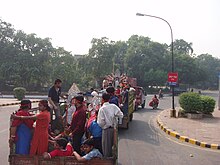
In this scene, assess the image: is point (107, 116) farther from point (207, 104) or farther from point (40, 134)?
point (207, 104)

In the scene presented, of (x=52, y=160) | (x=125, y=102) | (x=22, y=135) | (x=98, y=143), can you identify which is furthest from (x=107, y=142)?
(x=125, y=102)

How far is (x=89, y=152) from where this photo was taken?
5.09 m

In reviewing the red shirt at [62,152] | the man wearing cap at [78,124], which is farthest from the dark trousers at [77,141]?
the red shirt at [62,152]

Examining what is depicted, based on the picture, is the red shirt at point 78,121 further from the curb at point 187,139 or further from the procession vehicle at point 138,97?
the procession vehicle at point 138,97

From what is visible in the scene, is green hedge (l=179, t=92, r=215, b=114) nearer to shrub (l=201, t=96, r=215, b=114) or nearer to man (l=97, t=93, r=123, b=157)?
shrub (l=201, t=96, r=215, b=114)

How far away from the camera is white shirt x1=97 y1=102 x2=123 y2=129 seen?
5.60 meters

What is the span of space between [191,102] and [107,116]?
11175 mm

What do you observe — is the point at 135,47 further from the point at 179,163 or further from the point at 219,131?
the point at 179,163

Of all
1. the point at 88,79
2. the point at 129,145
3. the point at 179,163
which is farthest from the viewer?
the point at 88,79

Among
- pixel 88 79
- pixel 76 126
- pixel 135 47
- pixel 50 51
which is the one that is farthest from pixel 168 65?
pixel 76 126

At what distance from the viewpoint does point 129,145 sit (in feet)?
30.5

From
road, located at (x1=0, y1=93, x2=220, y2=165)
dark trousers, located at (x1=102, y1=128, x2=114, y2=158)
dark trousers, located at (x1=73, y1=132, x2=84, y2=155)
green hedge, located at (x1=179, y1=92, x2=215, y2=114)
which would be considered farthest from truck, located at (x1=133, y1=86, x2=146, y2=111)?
dark trousers, located at (x1=102, y1=128, x2=114, y2=158)

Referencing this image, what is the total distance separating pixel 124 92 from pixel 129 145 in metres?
3.12

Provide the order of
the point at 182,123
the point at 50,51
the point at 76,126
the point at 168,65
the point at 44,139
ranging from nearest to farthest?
the point at 44,139 → the point at 76,126 → the point at 182,123 → the point at 50,51 → the point at 168,65
